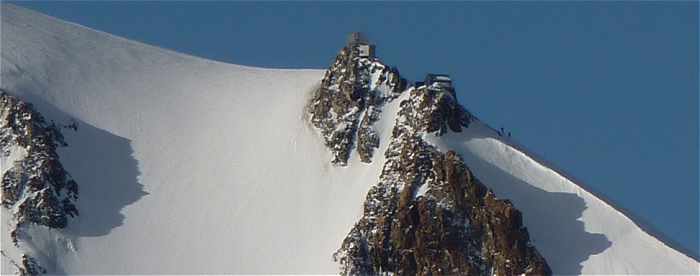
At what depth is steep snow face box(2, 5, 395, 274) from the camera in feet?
507

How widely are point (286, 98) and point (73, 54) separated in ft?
46.6

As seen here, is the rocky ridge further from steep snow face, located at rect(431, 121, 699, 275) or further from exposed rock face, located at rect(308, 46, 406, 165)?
exposed rock face, located at rect(308, 46, 406, 165)

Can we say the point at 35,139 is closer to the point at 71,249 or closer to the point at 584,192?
the point at 71,249

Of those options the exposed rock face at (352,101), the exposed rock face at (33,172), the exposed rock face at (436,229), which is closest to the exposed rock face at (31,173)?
the exposed rock face at (33,172)

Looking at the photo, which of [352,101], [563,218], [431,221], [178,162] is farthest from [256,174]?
[563,218]

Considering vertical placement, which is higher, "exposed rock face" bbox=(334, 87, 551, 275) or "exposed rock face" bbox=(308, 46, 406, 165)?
"exposed rock face" bbox=(308, 46, 406, 165)

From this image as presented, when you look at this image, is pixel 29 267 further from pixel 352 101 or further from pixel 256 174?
pixel 352 101

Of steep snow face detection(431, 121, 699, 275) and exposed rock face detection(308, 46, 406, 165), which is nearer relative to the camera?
steep snow face detection(431, 121, 699, 275)

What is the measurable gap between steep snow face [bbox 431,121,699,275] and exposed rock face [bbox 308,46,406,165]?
556 centimetres

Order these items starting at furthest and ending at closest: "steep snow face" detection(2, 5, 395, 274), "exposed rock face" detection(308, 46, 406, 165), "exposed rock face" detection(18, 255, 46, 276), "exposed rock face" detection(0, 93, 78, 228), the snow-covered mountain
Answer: "exposed rock face" detection(308, 46, 406, 165) → "steep snow face" detection(2, 5, 395, 274) → "exposed rock face" detection(0, 93, 78, 228) → the snow-covered mountain → "exposed rock face" detection(18, 255, 46, 276)

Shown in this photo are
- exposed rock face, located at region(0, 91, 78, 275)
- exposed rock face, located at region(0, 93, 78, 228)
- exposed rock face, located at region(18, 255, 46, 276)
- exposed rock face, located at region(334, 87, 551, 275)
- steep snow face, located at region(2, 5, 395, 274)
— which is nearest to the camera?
exposed rock face, located at region(334, 87, 551, 275)

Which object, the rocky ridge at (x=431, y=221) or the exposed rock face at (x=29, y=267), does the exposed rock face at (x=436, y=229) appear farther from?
the exposed rock face at (x=29, y=267)

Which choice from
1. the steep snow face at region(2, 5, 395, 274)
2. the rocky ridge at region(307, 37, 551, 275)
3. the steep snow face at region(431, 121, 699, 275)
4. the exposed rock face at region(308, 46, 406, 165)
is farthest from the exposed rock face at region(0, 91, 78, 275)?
the steep snow face at region(431, 121, 699, 275)

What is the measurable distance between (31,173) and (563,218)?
30.6m
